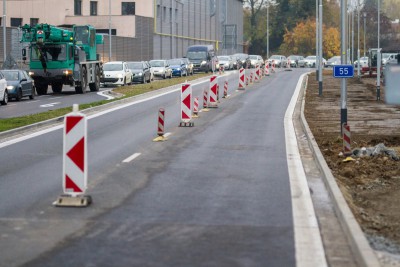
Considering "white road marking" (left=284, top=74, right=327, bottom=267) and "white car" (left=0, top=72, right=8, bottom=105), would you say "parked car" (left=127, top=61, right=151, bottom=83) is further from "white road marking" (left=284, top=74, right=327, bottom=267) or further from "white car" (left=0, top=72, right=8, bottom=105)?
"white road marking" (left=284, top=74, right=327, bottom=267)

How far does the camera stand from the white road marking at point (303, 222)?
10211 millimetres

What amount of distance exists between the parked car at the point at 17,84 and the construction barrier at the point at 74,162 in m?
31.4

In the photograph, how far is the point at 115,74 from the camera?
63.2m

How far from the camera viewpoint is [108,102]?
4100cm

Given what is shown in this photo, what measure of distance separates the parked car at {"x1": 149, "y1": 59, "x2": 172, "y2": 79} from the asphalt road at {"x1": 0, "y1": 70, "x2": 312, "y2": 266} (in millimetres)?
50610

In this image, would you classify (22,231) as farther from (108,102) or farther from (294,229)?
(108,102)

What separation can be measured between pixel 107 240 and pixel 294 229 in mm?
2389

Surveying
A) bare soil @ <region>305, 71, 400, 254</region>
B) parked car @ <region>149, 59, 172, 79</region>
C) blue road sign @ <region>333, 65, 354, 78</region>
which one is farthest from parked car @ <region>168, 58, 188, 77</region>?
blue road sign @ <region>333, 65, 354, 78</region>

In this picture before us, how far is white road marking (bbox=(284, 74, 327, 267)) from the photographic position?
33.5 ft

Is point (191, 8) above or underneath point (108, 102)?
above

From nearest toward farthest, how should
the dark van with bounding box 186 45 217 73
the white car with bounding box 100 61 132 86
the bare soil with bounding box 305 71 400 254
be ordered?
the bare soil with bounding box 305 71 400 254
the white car with bounding box 100 61 132 86
the dark van with bounding box 186 45 217 73

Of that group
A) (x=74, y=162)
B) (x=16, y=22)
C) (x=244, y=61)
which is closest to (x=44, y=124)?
(x=74, y=162)

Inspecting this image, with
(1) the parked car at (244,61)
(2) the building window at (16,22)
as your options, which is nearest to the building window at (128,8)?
(1) the parked car at (244,61)

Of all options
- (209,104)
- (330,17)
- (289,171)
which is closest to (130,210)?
(289,171)
